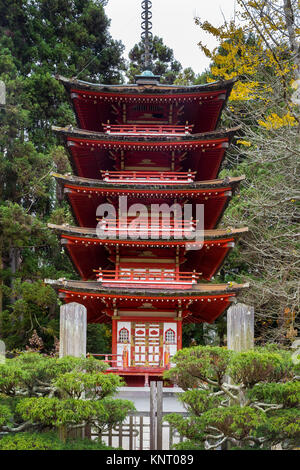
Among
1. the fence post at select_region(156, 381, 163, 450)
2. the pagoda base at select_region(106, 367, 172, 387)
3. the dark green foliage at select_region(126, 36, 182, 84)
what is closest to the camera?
the fence post at select_region(156, 381, 163, 450)

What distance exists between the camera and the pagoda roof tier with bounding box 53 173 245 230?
16516 mm

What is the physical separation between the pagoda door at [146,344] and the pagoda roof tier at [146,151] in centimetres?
539

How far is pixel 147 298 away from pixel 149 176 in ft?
14.1

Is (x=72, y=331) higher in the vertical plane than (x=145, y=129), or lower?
lower

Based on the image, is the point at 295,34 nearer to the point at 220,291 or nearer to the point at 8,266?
the point at 220,291

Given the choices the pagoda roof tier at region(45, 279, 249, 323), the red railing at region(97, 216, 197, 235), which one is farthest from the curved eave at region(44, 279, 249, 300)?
the red railing at region(97, 216, 197, 235)

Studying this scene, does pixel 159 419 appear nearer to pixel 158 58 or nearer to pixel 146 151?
pixel 146 151

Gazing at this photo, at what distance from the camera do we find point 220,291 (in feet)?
52.9

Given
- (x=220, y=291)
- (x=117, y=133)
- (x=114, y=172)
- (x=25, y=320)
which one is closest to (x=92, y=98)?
(x=117, y=133)

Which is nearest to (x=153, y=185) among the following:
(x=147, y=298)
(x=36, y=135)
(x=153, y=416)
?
(x=147, y=298)

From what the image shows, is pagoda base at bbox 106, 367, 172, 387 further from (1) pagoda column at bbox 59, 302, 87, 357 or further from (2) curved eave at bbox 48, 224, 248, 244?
(1) pagoda column at bbox 59, 302, 87, 357

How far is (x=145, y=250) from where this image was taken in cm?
1756

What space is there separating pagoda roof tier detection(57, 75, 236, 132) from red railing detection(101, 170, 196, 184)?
1.98 metres
